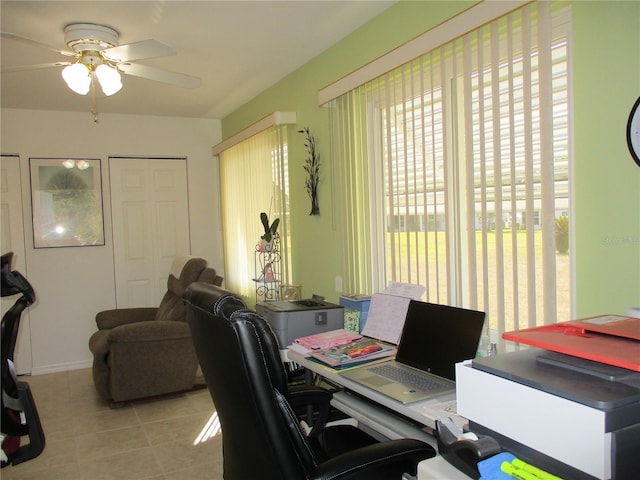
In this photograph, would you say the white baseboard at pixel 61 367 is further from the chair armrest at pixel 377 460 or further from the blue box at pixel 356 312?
the chair armrest at pixel 377 460

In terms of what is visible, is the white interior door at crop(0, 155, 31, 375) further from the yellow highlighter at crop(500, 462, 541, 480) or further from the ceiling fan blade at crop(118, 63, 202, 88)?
the yellow highlighter at crop(500, 462, 541, 480)

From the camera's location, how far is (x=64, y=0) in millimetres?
2389

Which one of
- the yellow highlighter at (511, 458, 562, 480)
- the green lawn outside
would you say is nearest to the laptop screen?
the green lawn outside

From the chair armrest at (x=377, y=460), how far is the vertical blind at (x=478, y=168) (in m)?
0.76

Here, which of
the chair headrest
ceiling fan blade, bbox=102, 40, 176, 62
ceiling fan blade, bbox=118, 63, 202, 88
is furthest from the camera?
the chair headrest

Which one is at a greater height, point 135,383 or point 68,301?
point 68,301

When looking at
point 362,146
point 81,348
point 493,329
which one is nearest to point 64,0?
point 362,146

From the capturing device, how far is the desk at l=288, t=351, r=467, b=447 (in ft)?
5.18

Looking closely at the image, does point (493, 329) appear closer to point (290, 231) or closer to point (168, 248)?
point (290, 231)

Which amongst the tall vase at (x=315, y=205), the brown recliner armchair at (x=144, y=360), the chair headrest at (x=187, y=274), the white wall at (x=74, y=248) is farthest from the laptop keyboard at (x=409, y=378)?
the white wall at (x=74, y=248)

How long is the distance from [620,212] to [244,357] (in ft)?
4.22

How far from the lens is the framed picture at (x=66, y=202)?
4719 millimetres

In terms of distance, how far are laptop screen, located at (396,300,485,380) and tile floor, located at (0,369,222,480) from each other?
1.45m

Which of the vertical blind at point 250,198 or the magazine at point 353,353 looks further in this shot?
the vertical blind at point 250,198
